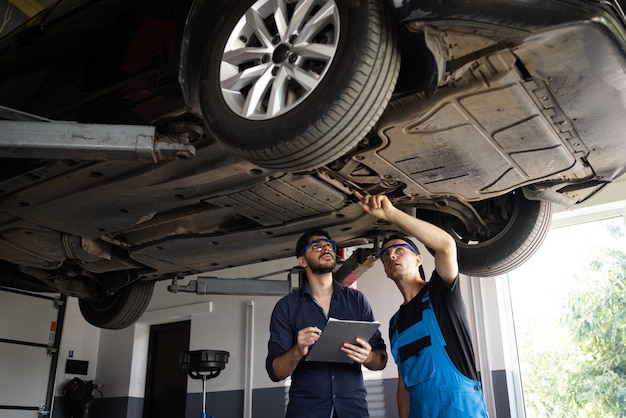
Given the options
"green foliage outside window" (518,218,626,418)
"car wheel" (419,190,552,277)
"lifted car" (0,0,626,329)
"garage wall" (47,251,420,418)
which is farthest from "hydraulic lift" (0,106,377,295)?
"green foliage outside window" (518,218,626,418)

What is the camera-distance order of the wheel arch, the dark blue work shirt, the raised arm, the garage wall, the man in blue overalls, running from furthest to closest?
1. the garage wall
2. the dark blue work shirt
3. the wheel arch
4. the raised arm
5. the man in blue overalls

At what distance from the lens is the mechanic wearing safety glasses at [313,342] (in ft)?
7.98

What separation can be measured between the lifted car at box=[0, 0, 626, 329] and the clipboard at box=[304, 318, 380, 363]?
2.10 feet

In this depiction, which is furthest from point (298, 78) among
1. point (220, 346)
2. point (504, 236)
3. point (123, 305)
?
point (220, 346)

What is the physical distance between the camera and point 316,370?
2541mm

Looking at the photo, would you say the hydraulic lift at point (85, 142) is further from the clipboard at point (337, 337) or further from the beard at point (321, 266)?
the clipboard at point (337, 337)

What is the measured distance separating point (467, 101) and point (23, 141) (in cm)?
172

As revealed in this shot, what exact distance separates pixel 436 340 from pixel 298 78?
1.12 metres

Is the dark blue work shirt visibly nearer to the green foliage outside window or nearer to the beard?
the beard

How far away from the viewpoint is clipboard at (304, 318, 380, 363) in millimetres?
2277

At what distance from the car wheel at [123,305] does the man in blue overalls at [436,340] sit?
8.83ft

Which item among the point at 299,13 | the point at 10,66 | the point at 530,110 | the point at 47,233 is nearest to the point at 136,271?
the point at 47,233

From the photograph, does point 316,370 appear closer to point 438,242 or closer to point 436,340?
point 436,340

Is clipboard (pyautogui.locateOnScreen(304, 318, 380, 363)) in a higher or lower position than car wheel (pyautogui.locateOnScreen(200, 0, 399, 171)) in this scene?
lower
